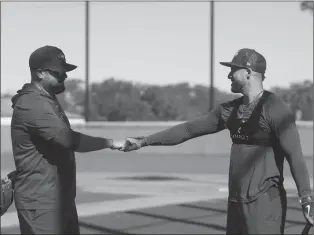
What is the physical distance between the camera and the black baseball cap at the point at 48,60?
462 centimetres

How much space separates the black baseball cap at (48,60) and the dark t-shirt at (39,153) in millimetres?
171

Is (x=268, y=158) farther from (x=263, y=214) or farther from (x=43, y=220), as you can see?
(x=43, y=220)

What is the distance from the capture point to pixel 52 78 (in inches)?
184

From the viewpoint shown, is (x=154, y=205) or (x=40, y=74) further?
(x=154, y=205)

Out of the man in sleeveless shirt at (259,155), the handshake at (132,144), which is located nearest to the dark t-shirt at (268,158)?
the man in sleeveless shirt at (259,155)

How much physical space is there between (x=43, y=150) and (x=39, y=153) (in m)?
0.03

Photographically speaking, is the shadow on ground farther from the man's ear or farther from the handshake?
the man's ear

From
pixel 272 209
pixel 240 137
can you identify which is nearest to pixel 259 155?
pixel 240 137

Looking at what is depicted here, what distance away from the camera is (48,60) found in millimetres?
4617

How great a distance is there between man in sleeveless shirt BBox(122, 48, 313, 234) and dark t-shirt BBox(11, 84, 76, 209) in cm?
116

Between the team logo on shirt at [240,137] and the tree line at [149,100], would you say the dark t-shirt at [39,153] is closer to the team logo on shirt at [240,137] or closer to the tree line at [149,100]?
the team logo on shirt at [240,137]

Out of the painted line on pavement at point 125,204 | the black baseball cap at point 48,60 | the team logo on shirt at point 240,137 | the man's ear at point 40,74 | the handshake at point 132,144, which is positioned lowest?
the painted line on pavement at point 125,204

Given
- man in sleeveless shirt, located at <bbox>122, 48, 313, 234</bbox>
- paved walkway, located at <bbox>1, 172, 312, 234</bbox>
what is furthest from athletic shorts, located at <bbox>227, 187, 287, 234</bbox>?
paved walkway, located at <bbox>1, 172, 312, 234</bbox>

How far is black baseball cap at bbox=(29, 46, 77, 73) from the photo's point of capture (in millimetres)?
4621
